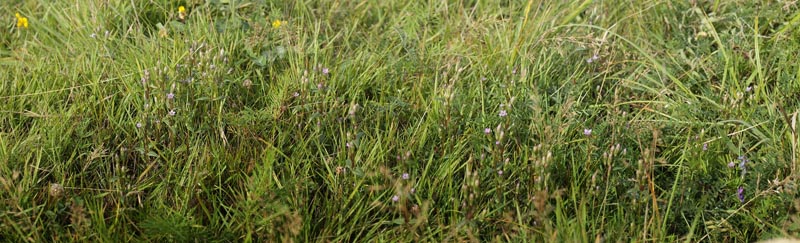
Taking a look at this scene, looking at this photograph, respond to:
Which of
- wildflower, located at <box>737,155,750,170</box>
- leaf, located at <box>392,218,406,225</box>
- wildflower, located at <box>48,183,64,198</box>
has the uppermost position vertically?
wildflower, located at <box>48,183,64,198</box>

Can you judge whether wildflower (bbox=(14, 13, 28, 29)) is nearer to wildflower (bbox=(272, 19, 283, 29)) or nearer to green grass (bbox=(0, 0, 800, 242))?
green grass (bbox=(0, 0, 800, 242))

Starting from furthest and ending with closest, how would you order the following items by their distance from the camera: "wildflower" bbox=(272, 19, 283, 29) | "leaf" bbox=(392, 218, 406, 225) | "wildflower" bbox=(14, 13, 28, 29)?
"wildflower" bbox=(14, 13, 28, 29) → "wildflower" bbox=(272, 19, 283, 29) → "leaf" bbox=(392, 218, 406, 225)

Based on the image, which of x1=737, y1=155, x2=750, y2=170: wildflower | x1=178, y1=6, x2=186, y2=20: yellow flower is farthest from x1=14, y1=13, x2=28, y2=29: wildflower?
x1=737, y1=155, x2=750, y2=170: wildflower

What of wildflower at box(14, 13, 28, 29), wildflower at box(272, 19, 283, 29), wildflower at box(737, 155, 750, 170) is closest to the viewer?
wildflower at box(737, 155, 750, 170)

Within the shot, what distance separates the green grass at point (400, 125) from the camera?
8.68 ft

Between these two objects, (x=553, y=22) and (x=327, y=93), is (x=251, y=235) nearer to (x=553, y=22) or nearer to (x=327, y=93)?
(x=327, y=93)

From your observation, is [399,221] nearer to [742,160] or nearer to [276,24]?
[742,160]

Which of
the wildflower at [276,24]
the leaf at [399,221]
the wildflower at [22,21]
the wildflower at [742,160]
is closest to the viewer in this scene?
the leaf at [399,221]

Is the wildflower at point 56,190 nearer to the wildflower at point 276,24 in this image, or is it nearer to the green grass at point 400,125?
the green grass at point 400,125

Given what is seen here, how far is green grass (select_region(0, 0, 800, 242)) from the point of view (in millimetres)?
2646

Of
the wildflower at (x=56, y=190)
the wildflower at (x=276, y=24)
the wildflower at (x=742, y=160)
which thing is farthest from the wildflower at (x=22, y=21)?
the wildflower at (x=742, y=160)

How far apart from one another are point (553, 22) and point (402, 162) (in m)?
1.12

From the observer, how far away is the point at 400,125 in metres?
3.12

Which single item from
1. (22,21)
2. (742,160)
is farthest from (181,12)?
(742,160)
